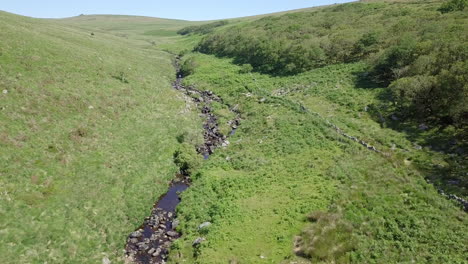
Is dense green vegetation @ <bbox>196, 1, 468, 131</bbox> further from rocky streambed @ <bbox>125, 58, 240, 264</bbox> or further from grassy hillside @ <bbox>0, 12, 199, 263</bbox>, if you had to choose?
grassy hillside @ <bbox>0, 12, 199, 263</bbox>

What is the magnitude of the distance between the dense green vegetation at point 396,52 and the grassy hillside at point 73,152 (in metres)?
34.0

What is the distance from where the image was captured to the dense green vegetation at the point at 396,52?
1583 inches

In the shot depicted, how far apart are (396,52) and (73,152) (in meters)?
56.4

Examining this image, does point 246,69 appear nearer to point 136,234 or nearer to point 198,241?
point 136,234

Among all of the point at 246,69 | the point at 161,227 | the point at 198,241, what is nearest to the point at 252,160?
the point at 161,227

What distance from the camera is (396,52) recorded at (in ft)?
184

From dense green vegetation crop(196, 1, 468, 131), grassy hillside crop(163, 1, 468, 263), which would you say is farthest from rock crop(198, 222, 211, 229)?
dense green vegetation crop(196, 1, 468, 131)

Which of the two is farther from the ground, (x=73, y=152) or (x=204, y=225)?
(x=73, y=152)

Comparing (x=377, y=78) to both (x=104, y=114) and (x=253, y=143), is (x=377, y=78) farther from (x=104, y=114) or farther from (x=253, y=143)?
(x=104, y=114)

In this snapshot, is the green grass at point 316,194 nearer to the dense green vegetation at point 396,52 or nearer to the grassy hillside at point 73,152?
the dense green vegetation at point 396,52

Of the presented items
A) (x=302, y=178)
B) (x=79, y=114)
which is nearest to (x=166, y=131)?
(x=79, y=114)

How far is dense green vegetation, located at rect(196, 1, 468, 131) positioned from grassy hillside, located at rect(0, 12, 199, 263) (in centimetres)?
3397

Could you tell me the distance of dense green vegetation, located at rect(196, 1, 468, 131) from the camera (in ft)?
132

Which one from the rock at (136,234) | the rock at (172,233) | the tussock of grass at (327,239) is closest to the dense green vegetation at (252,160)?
the tussock of grass at (327,239)
